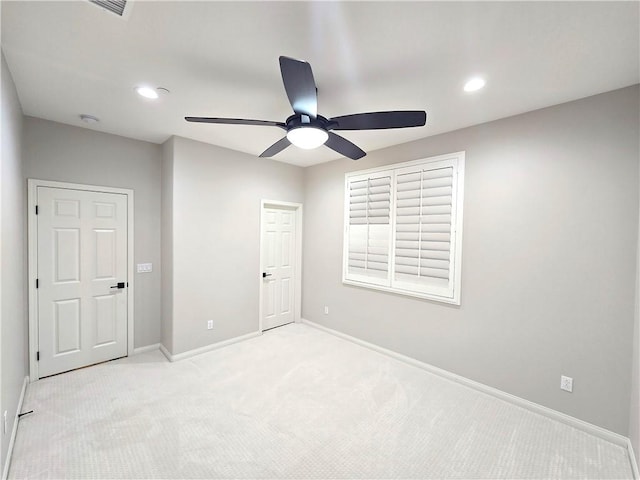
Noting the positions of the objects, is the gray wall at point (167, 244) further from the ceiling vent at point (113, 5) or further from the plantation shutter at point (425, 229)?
the plantation shutter at point (425, 229)

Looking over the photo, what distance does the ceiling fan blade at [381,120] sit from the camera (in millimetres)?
1729

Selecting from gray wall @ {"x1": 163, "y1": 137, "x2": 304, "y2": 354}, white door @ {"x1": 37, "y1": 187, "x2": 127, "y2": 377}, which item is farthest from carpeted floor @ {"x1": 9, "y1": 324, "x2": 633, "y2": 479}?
gray wall @ {"x1": 163, "y1": 137, "x2": 304, "y2": 354}

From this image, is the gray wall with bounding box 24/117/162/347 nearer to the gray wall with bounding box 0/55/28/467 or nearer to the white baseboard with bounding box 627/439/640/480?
the gray wall with bounding box 0/55/28/467

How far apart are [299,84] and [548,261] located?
8.13 feet

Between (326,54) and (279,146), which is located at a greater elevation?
(326,54)

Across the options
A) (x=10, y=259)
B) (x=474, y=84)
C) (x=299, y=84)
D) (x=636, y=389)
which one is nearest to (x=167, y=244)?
(x=10, y=259)

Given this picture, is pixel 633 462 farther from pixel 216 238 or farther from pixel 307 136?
pixel 216 238

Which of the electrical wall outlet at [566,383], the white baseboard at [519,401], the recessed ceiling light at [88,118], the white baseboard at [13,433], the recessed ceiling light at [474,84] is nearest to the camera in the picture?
the white baseboard at [13,433]

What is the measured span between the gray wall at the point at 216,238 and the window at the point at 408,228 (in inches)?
53.3

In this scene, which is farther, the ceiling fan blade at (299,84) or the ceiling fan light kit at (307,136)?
the ceiling fan light kit at (307,136)

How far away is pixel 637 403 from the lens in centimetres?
184

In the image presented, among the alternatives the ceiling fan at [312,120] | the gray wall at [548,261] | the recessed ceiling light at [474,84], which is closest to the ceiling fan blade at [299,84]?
the ceiling fan at [312,120]

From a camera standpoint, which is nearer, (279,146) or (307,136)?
(307,136)

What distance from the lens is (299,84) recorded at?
1.47 metres
